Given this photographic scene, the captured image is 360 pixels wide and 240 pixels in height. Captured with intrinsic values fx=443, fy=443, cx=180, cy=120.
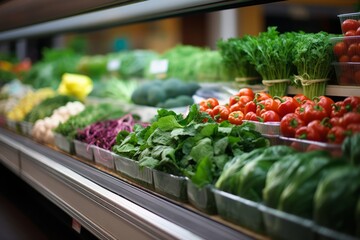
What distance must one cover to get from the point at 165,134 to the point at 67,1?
1128 millimetres

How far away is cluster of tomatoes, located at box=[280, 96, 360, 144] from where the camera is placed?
1438mm

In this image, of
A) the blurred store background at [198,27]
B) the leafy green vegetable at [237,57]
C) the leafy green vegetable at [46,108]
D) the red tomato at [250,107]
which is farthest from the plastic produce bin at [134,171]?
the blurred store background at [198,27]

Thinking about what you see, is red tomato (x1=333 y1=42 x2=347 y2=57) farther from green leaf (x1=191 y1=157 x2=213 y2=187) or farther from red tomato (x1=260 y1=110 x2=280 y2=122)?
green leaf (x1=191 y1=157 x2=213 y2=187)

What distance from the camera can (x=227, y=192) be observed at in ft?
4.86

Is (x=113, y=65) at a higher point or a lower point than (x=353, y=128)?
higher

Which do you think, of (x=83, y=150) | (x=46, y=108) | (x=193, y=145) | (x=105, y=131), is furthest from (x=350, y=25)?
(x=46, y=108)

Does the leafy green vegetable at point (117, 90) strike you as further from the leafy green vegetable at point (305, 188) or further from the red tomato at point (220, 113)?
the leafy green vegetable at point (305, 188)

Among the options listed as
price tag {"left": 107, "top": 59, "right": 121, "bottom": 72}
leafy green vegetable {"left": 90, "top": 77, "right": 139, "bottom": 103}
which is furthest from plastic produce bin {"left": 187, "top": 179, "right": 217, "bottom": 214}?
price tag {"left": 107, "top": 59, "right": 121, "bottom": 72}

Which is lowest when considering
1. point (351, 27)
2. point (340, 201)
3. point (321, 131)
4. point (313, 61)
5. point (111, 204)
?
point (111, 204)

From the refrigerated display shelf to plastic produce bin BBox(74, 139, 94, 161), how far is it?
59 mm

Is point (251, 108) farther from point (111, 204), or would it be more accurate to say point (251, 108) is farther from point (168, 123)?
point (111, 204)

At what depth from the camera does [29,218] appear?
3486 millimetres

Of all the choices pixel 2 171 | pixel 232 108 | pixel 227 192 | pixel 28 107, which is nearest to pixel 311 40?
pixel 232 108

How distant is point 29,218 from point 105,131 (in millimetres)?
1288
